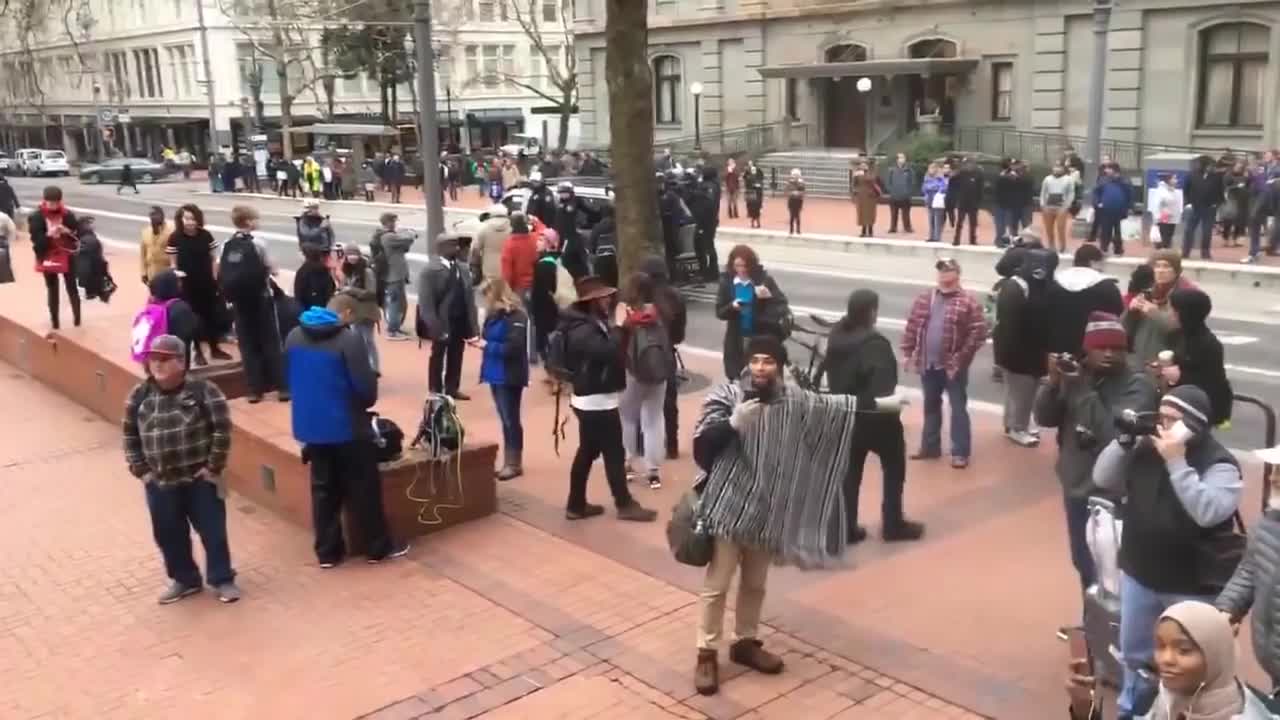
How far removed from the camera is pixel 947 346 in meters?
9.27

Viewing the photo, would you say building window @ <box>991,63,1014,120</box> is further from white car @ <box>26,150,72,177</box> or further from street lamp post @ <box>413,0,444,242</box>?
white car @ <box>26,150,72,177</box>

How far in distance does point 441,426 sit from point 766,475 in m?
3.24

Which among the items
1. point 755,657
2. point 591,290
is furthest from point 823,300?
point 755,657

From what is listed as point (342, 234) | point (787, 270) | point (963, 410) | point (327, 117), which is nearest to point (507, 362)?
point (963, 410)

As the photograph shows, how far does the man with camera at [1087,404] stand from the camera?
230 inches

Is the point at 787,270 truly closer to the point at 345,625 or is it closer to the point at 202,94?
the point at 345,625

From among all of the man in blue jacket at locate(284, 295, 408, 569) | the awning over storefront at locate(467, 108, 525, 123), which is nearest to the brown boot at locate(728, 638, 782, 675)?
the man in blue jacket at locate(284, 295, 408, 569)

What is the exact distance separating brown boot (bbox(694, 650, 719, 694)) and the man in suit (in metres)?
6.11

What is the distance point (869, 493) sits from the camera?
891cm

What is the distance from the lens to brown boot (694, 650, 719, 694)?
5844 mm

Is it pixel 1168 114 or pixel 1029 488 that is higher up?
pixel 1168 114

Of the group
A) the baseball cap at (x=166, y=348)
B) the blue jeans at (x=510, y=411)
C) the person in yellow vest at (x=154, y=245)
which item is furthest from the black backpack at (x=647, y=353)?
the person in yellow vest at (x=154, y=245)

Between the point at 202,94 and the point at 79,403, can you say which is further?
the point at 202,94

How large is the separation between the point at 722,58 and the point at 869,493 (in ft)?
116
